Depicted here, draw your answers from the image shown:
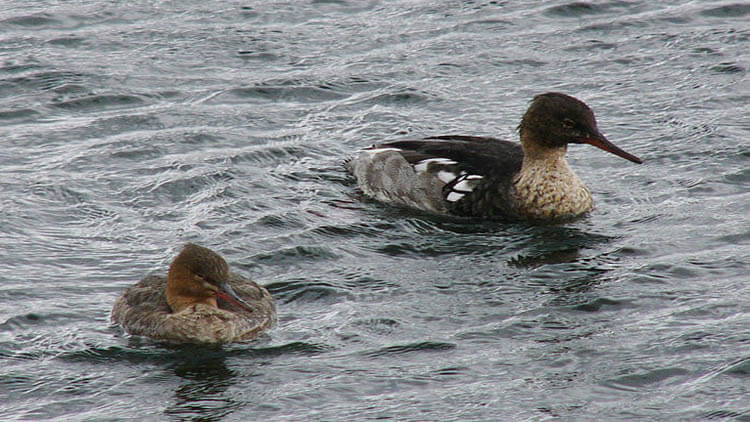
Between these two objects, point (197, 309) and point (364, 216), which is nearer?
point (197, 309)

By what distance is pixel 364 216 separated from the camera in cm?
1296

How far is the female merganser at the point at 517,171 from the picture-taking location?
12773 millimetres

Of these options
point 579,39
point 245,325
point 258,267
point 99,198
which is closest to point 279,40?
point 579,39

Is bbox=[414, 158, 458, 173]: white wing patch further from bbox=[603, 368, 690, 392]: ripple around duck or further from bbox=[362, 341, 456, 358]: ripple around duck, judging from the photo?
bbox=[603, 368, 690, 392]: ripple around duck

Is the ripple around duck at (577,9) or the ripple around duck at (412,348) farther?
the ripple around duck at (577,9)

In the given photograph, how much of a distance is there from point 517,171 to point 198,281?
406 centimetres

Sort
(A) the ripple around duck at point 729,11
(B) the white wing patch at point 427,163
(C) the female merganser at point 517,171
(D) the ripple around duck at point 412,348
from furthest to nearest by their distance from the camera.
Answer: (A) the ripple around duck at point 729,11 < (B) the white wing patch at point 427,163 < (C) the female merganser at point 517,171 < (D) the ripple around duck at point 412,348

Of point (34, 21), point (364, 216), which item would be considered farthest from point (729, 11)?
point (34, 21)

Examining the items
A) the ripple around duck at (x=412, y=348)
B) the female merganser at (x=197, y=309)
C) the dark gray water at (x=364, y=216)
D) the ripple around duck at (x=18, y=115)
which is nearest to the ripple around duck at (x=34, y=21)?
the dark gray water at (x=364, y=216)

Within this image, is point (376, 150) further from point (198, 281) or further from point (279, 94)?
point (198, 281)

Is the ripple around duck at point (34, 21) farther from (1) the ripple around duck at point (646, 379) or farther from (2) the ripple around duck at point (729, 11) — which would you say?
(1) the ripple around duck at point (646, 379)

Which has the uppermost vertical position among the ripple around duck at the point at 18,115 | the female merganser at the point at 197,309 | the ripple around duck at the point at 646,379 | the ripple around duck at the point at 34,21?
the ripple around duck at the point at 34,21

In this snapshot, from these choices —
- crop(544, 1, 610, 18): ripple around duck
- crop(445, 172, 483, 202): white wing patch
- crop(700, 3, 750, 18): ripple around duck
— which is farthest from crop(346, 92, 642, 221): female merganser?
crop(700, 3, 750, 18): ripple around duck

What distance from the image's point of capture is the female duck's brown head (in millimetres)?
10062
